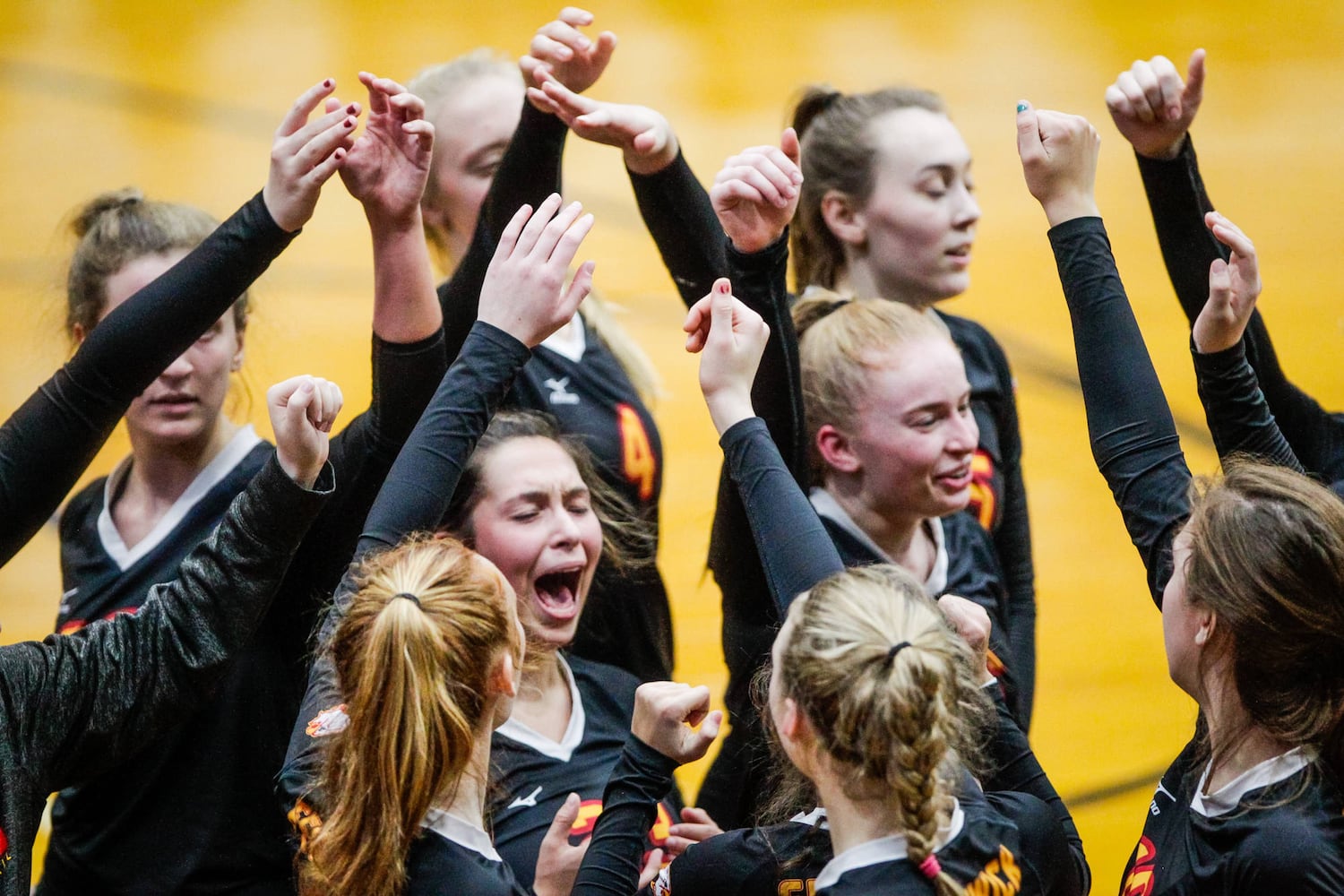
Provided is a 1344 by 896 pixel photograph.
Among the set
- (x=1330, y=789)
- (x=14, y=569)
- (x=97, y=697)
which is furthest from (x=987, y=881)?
(x=14, y=569)

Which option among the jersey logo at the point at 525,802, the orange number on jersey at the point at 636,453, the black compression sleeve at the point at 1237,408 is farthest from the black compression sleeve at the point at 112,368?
the black compression sleeve at the point at 1237,408

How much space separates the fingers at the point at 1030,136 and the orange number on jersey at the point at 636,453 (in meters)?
0.90

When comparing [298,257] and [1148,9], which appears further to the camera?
[1148,9]

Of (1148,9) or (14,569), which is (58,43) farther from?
(1148,9)

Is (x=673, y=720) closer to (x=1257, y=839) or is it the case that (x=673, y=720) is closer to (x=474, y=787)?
(x=474, y=787)

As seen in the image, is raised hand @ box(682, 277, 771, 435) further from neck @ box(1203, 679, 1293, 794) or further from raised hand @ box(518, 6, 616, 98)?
neck @ box(1203, 679, 1293, 794)

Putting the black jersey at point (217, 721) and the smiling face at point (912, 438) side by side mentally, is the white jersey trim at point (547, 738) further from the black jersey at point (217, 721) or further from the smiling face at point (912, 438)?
the smiling face at point (912, 438)

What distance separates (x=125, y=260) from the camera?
80.7 inches

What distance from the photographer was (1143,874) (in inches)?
58.1

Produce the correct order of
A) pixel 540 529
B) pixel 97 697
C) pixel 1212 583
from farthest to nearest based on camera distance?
pixel 540 529 < pixel 97 697 < pixel 1212 583

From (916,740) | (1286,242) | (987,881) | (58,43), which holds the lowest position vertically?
(987,881)

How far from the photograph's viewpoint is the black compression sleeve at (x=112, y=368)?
1.65 m

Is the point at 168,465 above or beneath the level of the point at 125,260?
beneath

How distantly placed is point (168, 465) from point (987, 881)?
4.20 feet
